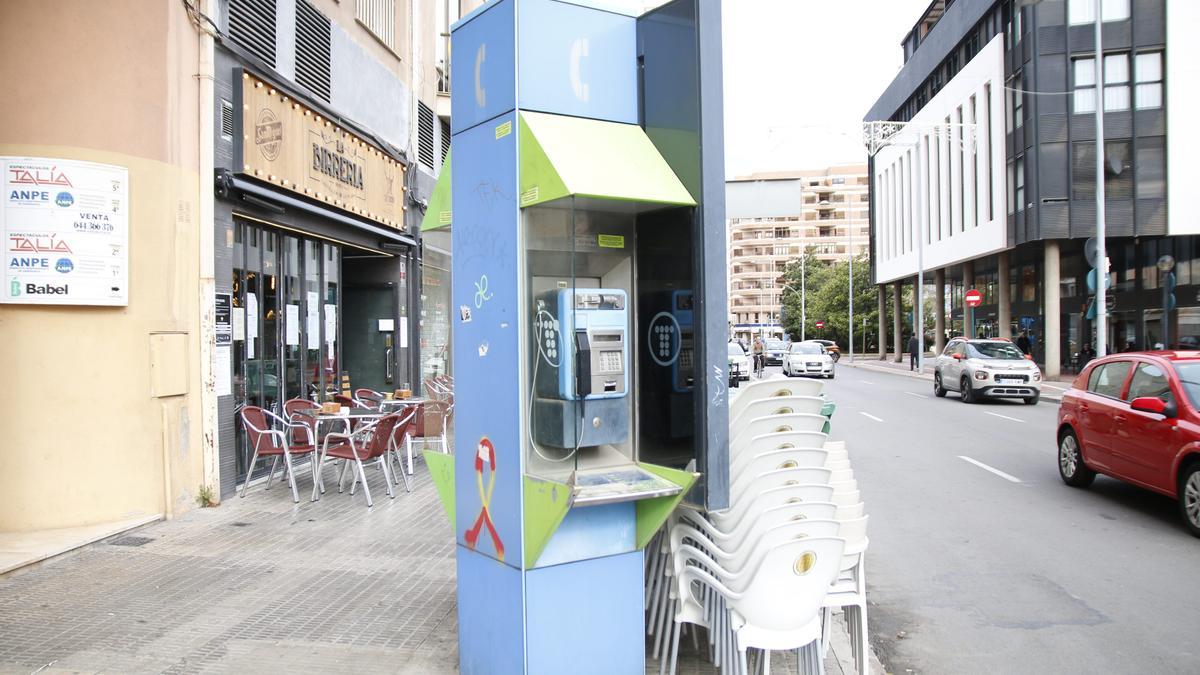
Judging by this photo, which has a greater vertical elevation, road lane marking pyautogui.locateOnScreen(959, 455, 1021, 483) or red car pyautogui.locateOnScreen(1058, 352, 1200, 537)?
red car pyautogui.locateOnScreen(1058, 352, 1200, 537)

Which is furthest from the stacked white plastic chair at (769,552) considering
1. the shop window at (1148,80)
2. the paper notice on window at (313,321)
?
the shop window at (1148,80)

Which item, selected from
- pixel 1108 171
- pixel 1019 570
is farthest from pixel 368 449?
pixel 1108 171

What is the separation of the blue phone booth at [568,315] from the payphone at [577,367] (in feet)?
0.03

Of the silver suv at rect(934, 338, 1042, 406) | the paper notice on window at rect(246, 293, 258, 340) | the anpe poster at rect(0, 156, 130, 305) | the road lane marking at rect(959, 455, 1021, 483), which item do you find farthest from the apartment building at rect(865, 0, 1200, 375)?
the anpe poster at rect(0, 156, 130, 305)

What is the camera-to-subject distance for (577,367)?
3.99 metres

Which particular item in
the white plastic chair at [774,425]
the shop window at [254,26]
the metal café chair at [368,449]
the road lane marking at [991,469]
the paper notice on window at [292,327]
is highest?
the shop window at [254,26]

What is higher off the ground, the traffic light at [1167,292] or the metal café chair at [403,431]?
the traffic light at [1167,292]

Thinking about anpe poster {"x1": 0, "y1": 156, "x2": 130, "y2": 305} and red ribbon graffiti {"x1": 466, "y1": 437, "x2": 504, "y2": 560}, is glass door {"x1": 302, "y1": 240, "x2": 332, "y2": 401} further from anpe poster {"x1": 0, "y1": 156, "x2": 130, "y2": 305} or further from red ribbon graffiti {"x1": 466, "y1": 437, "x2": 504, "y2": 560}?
red ribbon graffiti {"x1": 466, "y1": 437, "x2": 504, "y2": 560}

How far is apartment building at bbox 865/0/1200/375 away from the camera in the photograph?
26141mm

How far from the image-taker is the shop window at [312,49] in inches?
420

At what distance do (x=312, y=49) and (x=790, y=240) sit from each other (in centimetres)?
9941

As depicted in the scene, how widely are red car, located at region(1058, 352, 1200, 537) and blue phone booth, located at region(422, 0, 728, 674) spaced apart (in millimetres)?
5454

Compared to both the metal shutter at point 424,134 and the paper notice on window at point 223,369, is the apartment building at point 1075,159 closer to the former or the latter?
the metal shutter at point 424,134

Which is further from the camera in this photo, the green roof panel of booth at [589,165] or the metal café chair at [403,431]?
the metal café chair at [403,431]
